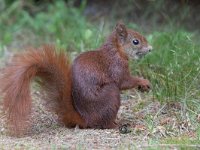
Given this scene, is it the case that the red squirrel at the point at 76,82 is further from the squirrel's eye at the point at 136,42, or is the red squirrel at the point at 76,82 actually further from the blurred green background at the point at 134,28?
the blurred green background at the point at 134,28

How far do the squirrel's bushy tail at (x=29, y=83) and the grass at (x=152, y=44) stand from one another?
73 cm

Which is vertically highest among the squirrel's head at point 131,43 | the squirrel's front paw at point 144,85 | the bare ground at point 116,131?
the squirrel's head at point 131,43

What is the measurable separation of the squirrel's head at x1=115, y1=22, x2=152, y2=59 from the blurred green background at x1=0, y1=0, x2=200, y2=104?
29 centimetres

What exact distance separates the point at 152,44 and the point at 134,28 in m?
0.37

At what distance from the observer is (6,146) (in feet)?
15.1

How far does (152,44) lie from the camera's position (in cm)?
689

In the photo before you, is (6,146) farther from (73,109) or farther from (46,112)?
(46,112)

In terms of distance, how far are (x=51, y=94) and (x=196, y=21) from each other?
4.13 metres

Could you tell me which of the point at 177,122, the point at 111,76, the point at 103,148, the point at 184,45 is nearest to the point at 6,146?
the point at 103,148

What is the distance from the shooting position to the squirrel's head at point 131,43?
555cm

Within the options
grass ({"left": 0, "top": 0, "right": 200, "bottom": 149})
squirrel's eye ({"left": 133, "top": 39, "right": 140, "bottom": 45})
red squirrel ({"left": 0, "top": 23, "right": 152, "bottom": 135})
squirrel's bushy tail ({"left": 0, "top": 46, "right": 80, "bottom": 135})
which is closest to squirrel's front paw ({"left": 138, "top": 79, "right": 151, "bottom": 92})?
red squirrel ({"left": 0, "top": 23, "right": 152, "bottom": 135})

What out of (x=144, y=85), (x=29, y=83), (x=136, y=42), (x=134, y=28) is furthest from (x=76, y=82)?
(x=134, y=28)

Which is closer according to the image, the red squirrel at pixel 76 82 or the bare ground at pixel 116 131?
A: the bare ground at pixel 116 131

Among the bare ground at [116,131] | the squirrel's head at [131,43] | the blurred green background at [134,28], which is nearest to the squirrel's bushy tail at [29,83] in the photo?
the bare ground at [116,131]
